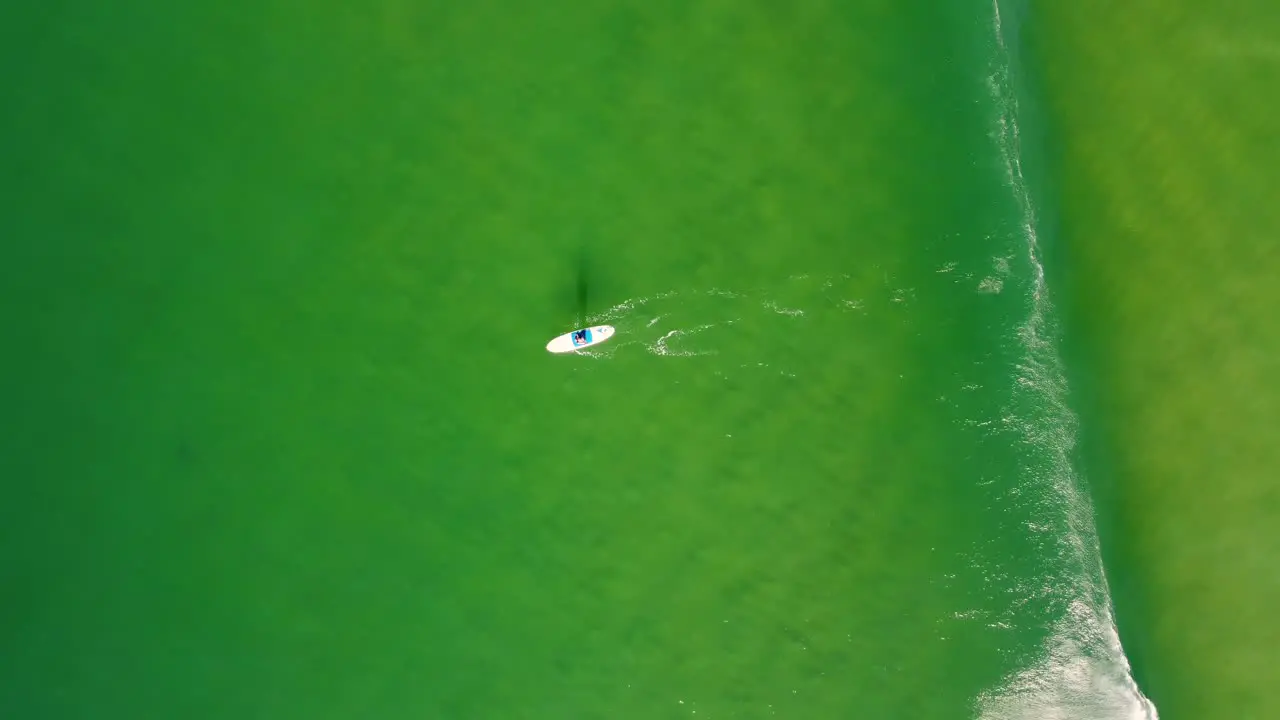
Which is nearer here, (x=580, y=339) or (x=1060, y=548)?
(x=580, y=339)

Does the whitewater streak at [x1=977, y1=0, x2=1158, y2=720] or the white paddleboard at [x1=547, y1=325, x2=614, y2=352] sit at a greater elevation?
the white paddleboard at [x1=547, y1=325, x2=614, y2=352]

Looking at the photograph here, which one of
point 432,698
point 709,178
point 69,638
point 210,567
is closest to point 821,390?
point 709,178

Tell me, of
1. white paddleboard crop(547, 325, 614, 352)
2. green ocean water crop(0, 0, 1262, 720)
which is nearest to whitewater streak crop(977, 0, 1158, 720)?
green ocean water crop(0, 0, 1262, 720)

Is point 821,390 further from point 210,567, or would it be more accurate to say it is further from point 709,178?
point 210,567

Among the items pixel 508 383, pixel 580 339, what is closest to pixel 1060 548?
pixel 580 339

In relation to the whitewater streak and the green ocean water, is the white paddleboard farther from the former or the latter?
the whitewater streak

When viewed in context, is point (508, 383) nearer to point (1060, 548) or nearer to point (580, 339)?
point (580, 339)
